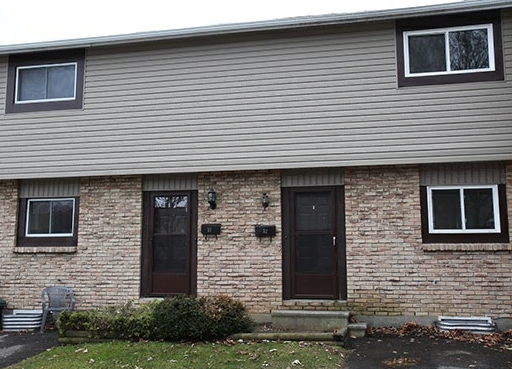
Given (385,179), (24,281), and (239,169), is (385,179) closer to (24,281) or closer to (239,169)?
(239,169)

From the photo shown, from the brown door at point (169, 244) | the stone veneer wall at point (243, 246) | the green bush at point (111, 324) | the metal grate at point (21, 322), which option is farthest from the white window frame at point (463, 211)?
the metal grate at point (21, 322)

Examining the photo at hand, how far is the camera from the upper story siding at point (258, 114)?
30.5 ft

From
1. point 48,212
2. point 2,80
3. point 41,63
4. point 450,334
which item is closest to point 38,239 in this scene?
point 48,212

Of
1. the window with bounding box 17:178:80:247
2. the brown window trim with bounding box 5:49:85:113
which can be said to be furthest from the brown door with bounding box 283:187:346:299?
the brown window trim with bounding box 5:49:85:113

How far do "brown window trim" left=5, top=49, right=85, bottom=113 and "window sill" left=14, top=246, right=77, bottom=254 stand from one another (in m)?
2.88

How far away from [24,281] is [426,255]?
26.5 ft

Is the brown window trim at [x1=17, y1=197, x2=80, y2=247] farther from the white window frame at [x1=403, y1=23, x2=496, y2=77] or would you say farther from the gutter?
the white window frame at [x1=403, y1=23, x2=496, y2=77]

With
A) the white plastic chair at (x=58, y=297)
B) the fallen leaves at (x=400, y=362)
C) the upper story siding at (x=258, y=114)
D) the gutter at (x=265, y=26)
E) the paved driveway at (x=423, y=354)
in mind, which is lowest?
the fallen leaves at (x=400, y=362)

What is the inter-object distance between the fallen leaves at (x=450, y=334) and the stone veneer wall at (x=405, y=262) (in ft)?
0.96

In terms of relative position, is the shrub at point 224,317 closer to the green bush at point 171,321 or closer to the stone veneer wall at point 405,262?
the green bush at point 171,321

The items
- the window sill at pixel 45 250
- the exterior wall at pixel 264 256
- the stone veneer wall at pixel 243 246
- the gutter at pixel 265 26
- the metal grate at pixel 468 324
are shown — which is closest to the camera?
the metal grate at pixel 468 324

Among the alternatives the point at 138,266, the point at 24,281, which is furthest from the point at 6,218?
the point at 138,266

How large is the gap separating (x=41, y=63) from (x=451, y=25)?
824 cm

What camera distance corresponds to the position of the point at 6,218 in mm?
11297
